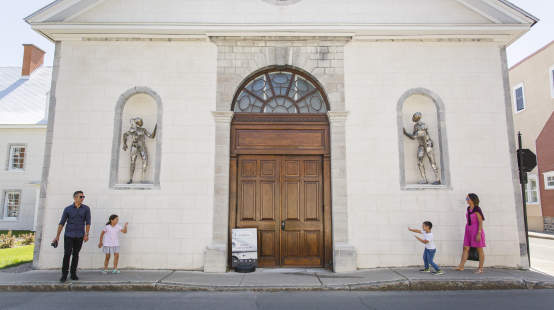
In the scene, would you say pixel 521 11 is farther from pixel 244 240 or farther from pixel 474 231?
pixel 244 240

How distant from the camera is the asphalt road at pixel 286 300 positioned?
5.29 m

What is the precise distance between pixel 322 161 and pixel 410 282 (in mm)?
3069

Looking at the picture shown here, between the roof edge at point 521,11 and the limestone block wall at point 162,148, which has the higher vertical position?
the roof edge at point 521,11

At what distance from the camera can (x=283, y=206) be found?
7754mm

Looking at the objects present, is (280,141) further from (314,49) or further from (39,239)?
(39,239)

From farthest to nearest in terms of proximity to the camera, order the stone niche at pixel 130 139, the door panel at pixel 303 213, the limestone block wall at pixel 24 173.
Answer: the limestone block wall at pixel 24 173, the stone niche at pixel 130 139, the door panel at pixel 303 213

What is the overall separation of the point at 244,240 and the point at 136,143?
331 centimetres

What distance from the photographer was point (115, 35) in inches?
321

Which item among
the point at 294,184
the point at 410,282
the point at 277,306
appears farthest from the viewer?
the point at 294,184

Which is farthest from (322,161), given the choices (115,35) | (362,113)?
(115,35)

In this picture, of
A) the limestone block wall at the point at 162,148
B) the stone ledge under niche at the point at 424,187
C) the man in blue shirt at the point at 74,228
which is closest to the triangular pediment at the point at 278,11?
the limestone block wall at the point at 162,148

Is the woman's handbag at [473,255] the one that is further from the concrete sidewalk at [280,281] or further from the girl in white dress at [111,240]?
the girl in white dress at [111,240]

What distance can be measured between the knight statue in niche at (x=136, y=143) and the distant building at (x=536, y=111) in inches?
760

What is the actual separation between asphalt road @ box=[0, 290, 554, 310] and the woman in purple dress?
1.01m
